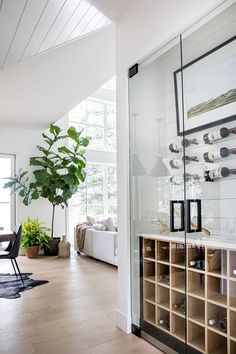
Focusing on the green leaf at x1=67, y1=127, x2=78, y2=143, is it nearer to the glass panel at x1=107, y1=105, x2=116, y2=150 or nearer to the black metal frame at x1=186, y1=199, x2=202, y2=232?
the glass panel at x1=107, y1=105, x2=116, y2=150

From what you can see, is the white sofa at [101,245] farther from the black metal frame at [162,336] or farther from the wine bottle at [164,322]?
the wine bottle at [164,322]

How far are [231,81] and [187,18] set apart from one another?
58cm

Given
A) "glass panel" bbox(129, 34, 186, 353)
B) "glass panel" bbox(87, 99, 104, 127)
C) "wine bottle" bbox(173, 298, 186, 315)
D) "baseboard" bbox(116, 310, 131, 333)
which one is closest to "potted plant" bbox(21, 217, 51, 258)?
"glass panel" bbox(87, 99, 104, 127)

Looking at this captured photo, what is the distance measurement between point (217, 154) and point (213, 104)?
36 cm

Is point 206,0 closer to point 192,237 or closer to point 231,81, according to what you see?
point 231,81

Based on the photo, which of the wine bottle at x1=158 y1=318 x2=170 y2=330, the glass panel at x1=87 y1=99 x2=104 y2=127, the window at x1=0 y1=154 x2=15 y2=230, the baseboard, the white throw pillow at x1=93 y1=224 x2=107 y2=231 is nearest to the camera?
the wine bottle at x1=158 y1=318 x2=170 y2=330

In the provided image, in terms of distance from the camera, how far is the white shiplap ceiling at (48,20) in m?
2.47

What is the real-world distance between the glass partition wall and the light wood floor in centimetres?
33

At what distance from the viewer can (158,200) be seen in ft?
8.40

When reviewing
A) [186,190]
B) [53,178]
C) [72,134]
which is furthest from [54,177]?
[186,190]

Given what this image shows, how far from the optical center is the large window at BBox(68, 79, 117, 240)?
771 cm

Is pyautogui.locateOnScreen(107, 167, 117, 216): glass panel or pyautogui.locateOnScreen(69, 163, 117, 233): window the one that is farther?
pyautogui.locateOnScreen(107, 167, 117, 216): glass panel

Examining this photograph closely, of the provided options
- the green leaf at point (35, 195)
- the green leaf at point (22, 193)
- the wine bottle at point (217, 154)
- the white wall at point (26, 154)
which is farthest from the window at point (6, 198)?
the wine bottle at point (217, 154)

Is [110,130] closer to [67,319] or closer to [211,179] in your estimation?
[67,319]
